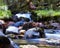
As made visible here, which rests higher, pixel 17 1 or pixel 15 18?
pixel 17 1

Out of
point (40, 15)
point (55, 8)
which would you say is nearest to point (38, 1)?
point (55, 8)

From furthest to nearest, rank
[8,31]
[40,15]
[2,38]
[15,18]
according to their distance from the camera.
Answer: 1. [40,15]
2. [15,18]
3. [8,31]
4. [2,38]

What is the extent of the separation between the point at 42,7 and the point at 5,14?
3.86 metres

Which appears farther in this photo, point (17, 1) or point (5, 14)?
point (17, 1)

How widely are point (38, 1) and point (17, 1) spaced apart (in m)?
1.67

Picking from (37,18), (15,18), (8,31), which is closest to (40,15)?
(37,18)

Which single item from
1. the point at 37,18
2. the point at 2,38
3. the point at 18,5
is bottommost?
the point at 2,38

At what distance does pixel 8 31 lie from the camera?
34.3 ft

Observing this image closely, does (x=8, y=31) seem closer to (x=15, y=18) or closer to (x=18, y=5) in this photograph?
(x=15, y=18)

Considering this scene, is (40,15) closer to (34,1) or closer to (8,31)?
(34,1)

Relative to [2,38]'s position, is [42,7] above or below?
above

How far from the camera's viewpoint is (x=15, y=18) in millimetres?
14719

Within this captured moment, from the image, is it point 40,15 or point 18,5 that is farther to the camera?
point 18,5

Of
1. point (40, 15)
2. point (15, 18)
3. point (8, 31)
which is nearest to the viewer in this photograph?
point (8, 31)
